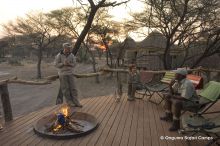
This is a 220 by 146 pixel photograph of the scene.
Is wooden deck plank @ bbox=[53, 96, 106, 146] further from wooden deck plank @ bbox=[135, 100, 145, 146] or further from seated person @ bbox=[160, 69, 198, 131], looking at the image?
seated person @ bbox=[160, 69, 198, 131]

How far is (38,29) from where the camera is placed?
31.1m

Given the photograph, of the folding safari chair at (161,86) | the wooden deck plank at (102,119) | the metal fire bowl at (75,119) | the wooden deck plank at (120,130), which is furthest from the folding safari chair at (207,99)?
the folding safari chair at (161,86)

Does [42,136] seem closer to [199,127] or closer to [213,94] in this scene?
[199,127]

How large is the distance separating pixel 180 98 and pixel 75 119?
2.16 meters

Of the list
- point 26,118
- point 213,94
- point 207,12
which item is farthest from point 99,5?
point 207,12

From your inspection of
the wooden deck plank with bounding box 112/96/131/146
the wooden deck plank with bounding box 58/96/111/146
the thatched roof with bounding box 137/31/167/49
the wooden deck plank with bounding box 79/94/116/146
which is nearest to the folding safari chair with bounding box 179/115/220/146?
the wooden deck plank with bounding box 112/96/131/146

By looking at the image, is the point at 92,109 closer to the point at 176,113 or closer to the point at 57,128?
the point at 57,128

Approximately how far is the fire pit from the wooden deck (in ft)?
0.29

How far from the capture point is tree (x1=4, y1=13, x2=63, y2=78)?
101 ft

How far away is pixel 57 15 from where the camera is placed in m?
29.2

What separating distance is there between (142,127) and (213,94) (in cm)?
141

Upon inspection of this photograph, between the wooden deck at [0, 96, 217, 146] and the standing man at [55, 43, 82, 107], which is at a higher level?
the standing man at [55, 43, 82, 107]

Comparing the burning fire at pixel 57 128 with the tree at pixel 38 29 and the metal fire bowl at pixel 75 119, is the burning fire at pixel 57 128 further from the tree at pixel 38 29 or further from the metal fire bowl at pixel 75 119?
the tree at pixel 38 29

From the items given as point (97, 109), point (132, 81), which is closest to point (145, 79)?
point (132, 81)
